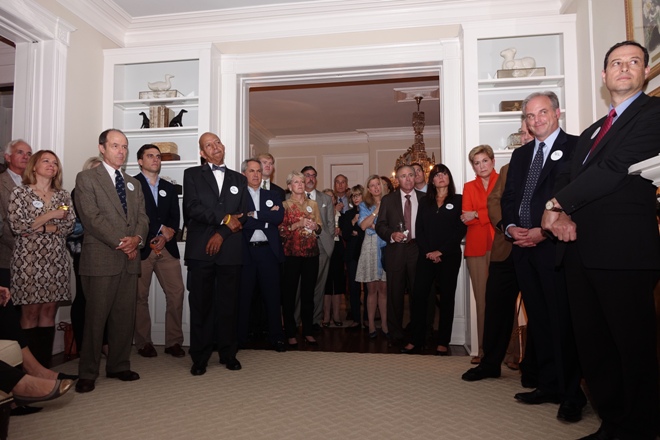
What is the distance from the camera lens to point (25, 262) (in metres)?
2.85

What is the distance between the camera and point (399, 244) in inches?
158

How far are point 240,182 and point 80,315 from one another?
154 cm

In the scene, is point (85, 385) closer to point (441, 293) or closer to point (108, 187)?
point (108, 187)

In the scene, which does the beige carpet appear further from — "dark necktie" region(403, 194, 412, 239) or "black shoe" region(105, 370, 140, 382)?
"dark necktie" region(403, 194, 412, 239)

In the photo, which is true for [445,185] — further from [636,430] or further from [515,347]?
[636,430]

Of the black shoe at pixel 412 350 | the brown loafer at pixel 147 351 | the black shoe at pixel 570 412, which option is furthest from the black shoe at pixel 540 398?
the brown loafer at pixel 147 351

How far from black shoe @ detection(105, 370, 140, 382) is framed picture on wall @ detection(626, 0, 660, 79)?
3.46 meters

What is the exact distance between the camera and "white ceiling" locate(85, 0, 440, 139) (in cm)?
729

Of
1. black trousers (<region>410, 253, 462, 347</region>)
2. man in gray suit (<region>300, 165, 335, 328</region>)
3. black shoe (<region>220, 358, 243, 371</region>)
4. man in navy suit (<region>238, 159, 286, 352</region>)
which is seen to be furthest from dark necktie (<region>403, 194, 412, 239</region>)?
black shoe (<region>220, 358, 243, 371</region>)

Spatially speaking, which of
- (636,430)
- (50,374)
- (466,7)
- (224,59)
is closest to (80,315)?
(50,374)

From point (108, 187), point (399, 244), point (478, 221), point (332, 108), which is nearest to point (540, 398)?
point (478, 221)

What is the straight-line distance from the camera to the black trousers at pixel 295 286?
4082 mm

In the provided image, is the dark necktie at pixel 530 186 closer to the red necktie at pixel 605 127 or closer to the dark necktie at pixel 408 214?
the red necktie at pixel 605 127

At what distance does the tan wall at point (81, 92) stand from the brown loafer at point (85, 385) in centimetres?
185
